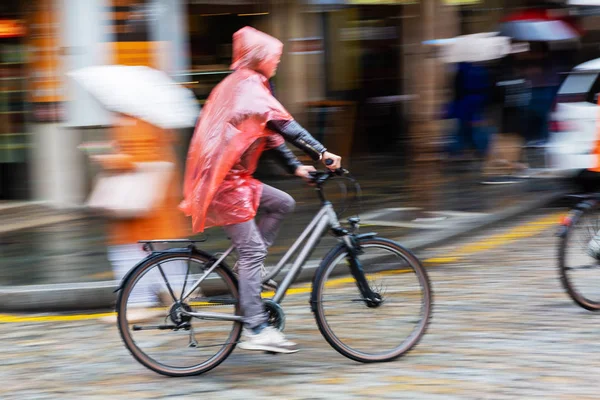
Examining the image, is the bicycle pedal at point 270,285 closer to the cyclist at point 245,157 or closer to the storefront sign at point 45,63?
the cyclist at point 245,157

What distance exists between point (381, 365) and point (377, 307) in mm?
300

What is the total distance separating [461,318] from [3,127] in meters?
6.85

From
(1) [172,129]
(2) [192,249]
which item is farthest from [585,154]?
(2) [192,249]

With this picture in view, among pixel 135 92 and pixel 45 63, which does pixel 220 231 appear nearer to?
pixel 135 92

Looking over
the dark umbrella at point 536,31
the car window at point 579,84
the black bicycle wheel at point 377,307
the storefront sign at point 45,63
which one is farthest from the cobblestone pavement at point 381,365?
the dark umbrella at point 536,31

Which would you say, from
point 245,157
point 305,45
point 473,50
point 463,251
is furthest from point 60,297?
point 305,45

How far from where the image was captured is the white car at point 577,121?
9078 mm

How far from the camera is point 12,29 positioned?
10719 mm

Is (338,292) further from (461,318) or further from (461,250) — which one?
(461,250)

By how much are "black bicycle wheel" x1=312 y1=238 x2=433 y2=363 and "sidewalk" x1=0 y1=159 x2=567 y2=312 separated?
853mm

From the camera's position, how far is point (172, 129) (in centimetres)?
593

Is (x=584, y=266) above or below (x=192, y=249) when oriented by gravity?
below

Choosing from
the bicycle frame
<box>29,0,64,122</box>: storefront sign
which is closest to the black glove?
the bicycle frame

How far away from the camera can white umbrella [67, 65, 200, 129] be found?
18.6 ft
